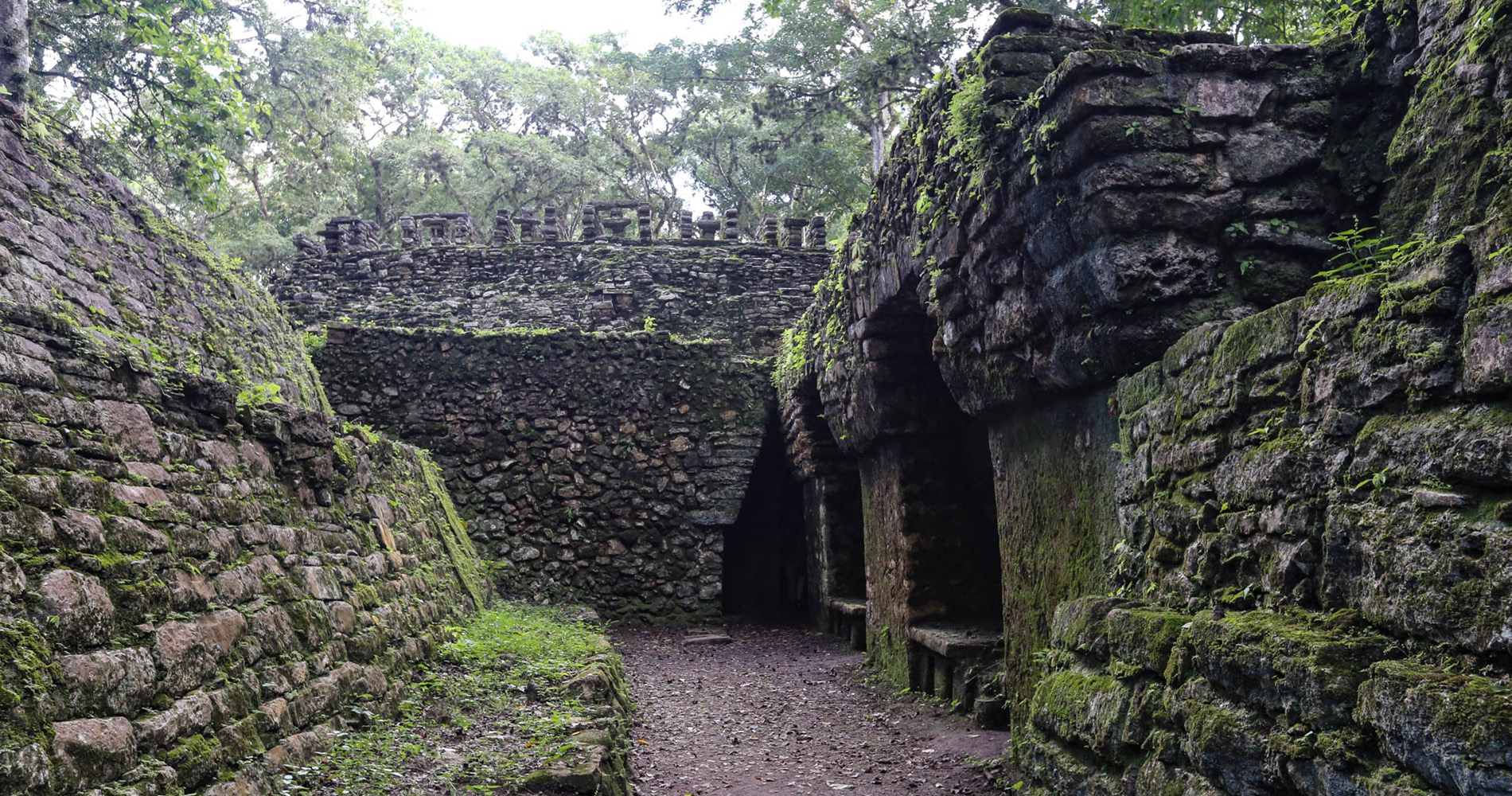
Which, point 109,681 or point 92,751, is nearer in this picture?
point 92,751

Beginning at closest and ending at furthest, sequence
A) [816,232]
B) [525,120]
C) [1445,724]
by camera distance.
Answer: [1445,724] < [816,232] < [525,120]

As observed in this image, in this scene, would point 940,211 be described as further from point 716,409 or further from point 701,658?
point 716,409

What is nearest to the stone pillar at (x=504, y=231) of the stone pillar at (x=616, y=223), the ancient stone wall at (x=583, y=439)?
the stone pillar at (x=616, y=223)

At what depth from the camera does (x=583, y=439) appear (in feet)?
37.6

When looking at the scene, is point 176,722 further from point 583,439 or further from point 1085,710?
point 583,439

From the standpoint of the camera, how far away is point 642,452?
37.6ft

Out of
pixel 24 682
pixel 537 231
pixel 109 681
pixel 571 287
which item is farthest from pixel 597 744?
pixel 537 231

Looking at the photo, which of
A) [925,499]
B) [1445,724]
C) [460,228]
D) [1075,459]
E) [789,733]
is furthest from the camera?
[460,228]

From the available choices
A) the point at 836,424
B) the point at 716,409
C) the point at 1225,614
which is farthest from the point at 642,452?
the point at 1225,614

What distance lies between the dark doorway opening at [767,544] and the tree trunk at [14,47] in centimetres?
895

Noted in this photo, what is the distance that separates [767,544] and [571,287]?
626cm

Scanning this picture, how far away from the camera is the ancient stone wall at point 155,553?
108 inches

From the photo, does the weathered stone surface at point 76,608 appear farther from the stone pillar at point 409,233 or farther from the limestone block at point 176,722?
the stone pillar at point 409,233

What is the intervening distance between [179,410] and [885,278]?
153 inches
